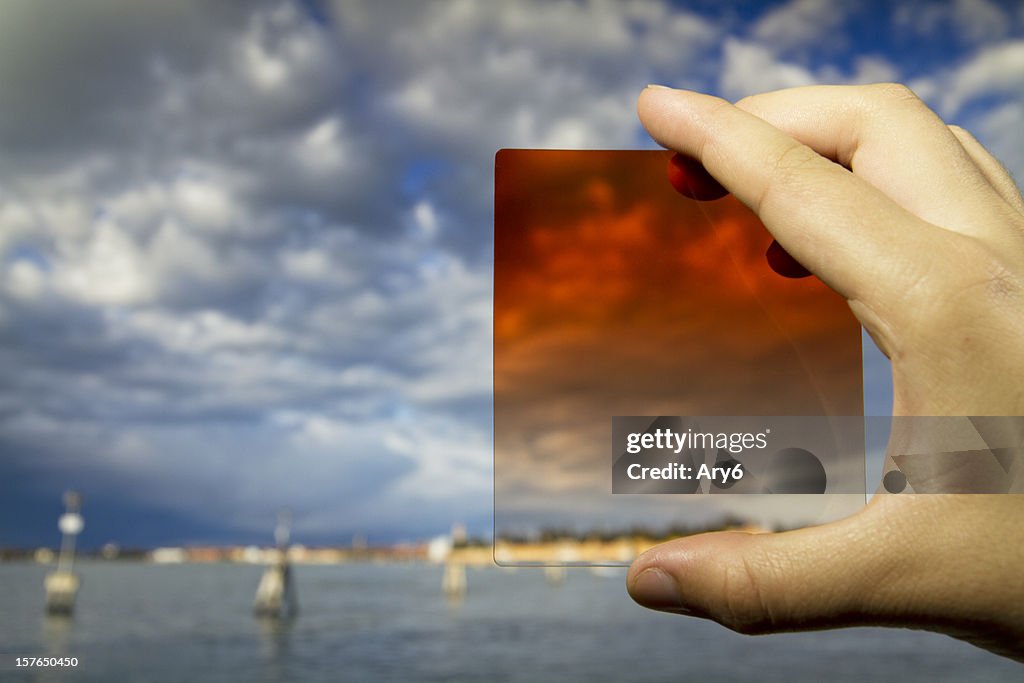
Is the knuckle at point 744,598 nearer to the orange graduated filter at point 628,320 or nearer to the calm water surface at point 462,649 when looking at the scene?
the orange graduated filter at point 628,320

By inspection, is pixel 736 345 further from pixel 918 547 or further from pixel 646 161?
pixel 918 547

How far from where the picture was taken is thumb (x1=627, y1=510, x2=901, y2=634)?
1.95 metres

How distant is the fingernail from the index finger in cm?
90

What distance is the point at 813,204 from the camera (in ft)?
6.28

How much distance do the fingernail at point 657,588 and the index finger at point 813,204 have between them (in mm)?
902

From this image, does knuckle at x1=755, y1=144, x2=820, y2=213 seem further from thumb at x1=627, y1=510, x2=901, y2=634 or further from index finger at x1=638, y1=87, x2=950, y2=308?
thumb at x1=627, y1=510, x2=901, y2=634

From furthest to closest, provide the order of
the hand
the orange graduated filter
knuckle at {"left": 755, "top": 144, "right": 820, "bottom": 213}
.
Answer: the orange graduated filter, knuckle at {"left": 755, "top": 144, "right": 820, "bottom": 213}, the hand

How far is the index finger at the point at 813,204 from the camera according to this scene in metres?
1.84

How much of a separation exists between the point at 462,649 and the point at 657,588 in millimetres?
51415

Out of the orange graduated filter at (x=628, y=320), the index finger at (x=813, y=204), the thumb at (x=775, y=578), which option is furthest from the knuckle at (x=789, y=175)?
the thumb at (x=775, y=578)

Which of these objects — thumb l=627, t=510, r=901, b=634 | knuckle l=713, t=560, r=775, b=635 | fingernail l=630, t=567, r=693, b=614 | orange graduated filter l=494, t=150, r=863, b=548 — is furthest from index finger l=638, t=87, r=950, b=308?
fingernail l=630, t=567, r=693, b=614

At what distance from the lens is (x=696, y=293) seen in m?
2.52

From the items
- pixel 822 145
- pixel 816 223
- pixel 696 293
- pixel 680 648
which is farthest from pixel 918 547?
pixel 680 648

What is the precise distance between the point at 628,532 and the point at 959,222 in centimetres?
129
